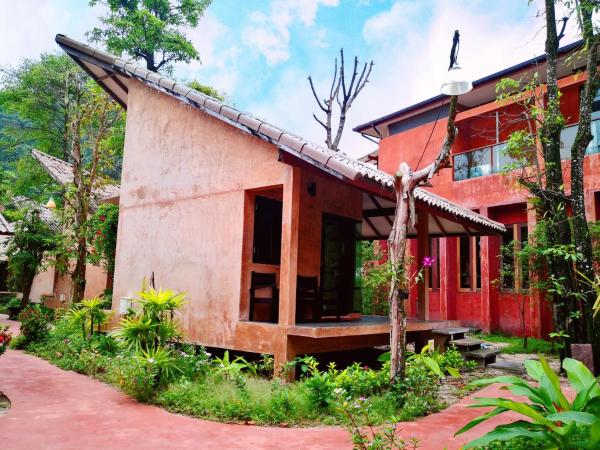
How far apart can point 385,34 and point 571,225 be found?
16.4 m

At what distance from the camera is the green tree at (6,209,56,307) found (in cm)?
1658

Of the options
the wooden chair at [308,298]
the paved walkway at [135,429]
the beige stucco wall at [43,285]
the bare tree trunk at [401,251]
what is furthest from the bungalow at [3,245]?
the bare tree trunk at [401,251]

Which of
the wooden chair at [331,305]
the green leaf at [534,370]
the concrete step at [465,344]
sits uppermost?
the wooden chair at [331,305]

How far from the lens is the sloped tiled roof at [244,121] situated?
20.9 feet

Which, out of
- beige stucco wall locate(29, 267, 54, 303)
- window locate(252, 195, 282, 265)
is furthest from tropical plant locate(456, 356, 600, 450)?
beige stucco wall locate(29, 267, 54, 303)

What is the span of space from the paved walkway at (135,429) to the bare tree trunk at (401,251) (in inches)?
30.1

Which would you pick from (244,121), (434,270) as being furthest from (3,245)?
(244,121)

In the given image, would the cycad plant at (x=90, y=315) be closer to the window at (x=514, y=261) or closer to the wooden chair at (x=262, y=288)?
the wooden chair at (x=262, y=288)

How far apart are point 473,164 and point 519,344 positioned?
18.8 feet

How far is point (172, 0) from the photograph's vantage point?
2336 centimetres

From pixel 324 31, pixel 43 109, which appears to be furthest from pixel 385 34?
pixel 43 109

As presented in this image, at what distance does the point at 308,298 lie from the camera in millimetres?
7906

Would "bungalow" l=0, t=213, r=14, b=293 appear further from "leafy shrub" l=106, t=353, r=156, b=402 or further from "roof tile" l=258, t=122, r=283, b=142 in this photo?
"roof tile" l=258, t=122, r=283, b=142

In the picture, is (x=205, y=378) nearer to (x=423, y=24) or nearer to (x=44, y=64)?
(x=423, y=24)
